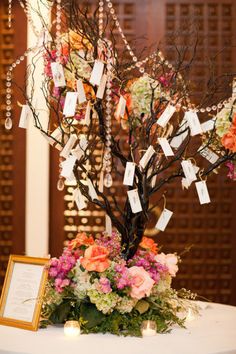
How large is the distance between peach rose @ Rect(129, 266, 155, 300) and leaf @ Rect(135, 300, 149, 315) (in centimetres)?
4

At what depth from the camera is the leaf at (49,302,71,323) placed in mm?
2215

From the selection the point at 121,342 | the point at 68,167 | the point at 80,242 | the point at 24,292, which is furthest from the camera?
the point at 80,242

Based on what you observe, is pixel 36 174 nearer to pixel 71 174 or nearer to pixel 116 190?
pixel 116 190

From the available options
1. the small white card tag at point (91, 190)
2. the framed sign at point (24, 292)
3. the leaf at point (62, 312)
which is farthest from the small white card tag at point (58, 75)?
the leaf at point (62, 312)

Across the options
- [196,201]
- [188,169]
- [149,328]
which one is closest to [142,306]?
[149,328]

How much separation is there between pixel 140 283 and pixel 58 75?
0.66 meters

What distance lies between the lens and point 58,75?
219 centimetres

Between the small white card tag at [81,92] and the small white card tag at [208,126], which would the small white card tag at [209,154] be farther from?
the small white card tag at [81,92]

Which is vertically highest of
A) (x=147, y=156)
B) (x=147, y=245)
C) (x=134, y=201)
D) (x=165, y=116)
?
(x=165, y=116)

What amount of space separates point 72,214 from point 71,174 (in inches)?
87.6

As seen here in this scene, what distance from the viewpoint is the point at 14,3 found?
4.42m

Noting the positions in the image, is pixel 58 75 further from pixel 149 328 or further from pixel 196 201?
pixel 196 201

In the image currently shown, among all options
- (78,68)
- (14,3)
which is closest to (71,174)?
(78,68)

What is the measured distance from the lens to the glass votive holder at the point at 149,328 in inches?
84.4
